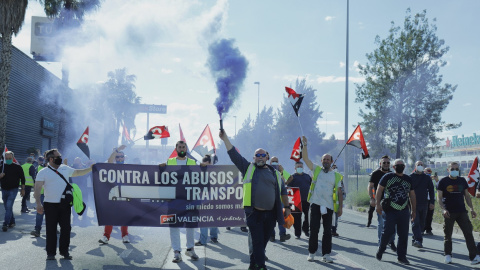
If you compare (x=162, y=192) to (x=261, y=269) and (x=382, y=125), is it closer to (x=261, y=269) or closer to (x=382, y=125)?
(x=261, y=269)

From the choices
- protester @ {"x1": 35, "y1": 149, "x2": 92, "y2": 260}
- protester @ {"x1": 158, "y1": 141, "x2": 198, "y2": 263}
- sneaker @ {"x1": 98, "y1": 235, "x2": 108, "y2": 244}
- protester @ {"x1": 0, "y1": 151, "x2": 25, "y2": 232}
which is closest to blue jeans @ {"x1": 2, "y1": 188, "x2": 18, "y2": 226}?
protester @ {"x1": 0, "y1": 151, "x2": 25, "y2": 232}

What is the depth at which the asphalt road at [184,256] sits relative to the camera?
7.66m

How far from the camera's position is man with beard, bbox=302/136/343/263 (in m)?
8.31

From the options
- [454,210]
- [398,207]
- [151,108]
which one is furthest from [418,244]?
[151,108]

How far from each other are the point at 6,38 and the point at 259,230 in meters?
17.4

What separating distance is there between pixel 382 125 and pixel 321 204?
18180mm

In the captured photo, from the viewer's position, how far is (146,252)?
874 cm

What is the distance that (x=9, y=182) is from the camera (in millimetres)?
11609

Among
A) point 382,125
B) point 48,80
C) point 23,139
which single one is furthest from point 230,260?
point 48,80

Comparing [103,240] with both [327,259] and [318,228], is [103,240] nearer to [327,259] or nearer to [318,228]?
[318,228]

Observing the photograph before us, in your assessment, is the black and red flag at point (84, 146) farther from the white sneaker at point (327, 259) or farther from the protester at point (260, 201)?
the white sneaker at point (327, 259)

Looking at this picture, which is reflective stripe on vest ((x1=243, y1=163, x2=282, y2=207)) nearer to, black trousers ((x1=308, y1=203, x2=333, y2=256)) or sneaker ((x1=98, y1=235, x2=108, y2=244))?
black trousers ((x1=308, y1=203, x2=333, y2=256))

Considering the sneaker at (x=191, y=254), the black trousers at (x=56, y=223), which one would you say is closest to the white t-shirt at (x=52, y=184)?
the black trousers at (x=56, y=223)

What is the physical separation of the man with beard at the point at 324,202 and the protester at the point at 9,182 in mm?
7008
